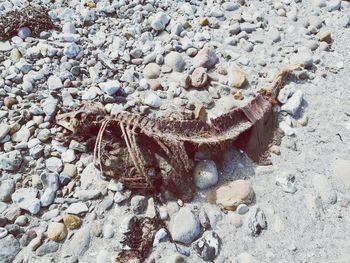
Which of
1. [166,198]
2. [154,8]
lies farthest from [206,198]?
[154,8]

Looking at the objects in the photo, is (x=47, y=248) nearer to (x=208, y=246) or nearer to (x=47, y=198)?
(x=47, y=198)

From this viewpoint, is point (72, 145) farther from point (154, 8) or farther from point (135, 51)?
point (154, 8)

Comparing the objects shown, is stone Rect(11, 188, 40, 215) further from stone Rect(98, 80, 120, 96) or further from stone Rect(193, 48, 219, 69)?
stone Rect(193, 48, 219, 69)

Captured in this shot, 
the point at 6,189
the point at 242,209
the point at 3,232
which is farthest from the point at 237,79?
the point at 3,232

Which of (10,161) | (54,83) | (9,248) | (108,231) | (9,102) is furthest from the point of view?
(54,83)

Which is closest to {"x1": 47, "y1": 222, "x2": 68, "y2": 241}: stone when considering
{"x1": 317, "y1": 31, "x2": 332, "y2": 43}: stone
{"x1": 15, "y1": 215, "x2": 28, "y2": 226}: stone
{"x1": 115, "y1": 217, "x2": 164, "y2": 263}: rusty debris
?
{"x1": 15, "y1": 215, "x2": 28, "y2": 226}: stone
